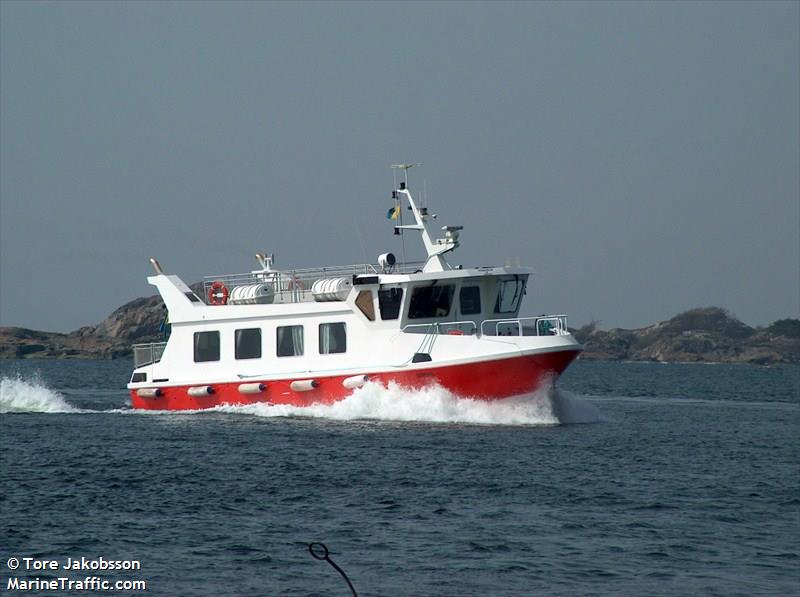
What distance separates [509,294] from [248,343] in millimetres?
7948

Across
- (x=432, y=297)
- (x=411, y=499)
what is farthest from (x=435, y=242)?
(x=411, y=499)

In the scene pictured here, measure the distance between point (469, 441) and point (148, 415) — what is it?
12655mm

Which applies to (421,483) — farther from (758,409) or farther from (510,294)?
(758,409)

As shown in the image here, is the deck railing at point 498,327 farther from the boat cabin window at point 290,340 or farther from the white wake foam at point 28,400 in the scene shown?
the white wake foam at point 28,400

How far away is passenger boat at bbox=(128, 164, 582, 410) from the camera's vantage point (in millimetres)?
29609

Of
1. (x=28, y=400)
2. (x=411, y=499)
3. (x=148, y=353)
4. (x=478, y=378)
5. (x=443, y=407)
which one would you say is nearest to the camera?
(x=411, y=499)

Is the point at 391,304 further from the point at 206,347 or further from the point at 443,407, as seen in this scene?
the point at 206,347

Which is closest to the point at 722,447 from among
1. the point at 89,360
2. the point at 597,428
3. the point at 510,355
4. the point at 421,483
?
the point at 597,428

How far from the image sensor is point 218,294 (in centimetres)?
3531

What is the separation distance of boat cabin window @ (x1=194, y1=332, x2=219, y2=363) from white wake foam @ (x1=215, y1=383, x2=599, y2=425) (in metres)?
4.40

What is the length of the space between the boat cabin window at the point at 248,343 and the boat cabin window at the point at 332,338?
2294 mm

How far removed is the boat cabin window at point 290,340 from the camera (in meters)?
32.8

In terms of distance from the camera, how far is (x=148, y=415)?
35219mm

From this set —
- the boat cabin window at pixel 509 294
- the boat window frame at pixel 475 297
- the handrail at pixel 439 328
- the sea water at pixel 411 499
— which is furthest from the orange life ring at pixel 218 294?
the boat cabin window at pixel 509 294
